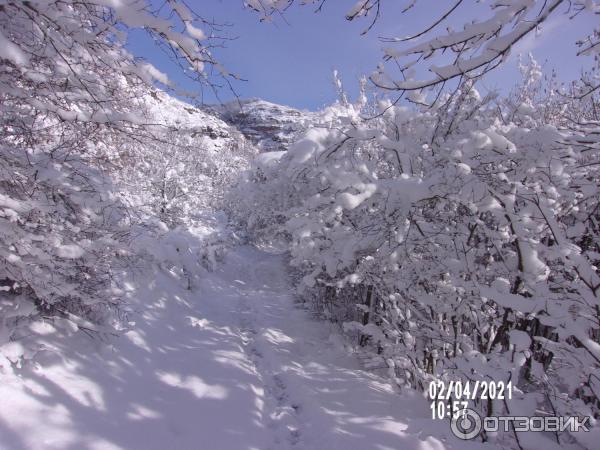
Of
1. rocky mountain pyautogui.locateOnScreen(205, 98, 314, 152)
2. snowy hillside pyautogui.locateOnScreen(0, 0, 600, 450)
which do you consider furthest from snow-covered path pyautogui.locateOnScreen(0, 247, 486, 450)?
rocky mountain pyautogui.locateOnScreen(205, 98, 314, 152)

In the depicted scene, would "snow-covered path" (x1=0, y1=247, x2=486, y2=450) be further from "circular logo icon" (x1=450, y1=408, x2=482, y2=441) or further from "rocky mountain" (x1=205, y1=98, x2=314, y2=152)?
"rocky mountain" (x1=205, y1=98, x2=314, y2=152)

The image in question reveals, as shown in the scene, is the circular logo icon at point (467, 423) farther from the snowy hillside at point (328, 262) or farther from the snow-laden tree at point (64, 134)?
the snow-laden tree at point (64, 134)

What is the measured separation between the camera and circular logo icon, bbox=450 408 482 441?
3.16 m

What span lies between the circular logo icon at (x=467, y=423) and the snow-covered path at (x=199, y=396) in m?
0.34

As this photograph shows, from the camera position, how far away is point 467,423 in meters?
3.26

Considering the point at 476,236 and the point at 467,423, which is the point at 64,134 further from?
the point at 467,423

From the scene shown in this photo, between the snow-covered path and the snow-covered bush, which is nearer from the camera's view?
the snow-covered bush

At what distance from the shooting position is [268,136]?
67812mm

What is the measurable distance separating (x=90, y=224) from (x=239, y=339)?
3623mm

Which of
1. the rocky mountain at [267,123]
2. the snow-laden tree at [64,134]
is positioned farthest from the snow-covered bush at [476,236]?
the rocky mountain at [267,123]

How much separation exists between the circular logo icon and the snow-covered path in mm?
339

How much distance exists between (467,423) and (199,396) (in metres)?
3.05

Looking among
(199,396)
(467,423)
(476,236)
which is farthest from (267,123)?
(467,423)

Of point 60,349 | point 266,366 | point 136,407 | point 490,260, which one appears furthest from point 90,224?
point 490,260
